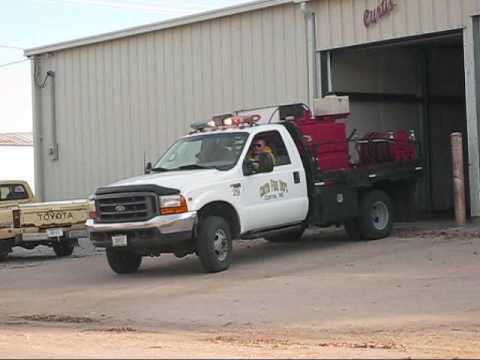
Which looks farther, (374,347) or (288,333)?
(288,333)

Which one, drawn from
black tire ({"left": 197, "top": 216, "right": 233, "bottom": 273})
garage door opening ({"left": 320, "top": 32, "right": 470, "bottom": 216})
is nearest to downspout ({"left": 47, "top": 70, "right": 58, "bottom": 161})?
garage door opening ({"left": 320, "top": 32, "right": 470, "bottom": 216})

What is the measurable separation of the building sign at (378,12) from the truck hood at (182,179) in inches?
272

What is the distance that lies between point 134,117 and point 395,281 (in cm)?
1385

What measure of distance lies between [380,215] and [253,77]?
6229 mm

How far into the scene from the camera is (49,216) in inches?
739

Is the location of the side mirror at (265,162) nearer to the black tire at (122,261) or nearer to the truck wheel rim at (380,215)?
the black tire at (122,261)

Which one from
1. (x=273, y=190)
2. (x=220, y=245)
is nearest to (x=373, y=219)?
(x=273, y=190)

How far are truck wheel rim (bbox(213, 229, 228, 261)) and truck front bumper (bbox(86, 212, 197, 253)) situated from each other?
0.51 meters

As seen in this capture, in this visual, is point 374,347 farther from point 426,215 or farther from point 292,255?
point 426,215

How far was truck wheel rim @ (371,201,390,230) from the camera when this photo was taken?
18109mm

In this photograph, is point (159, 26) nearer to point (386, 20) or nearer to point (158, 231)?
point (386, 20)

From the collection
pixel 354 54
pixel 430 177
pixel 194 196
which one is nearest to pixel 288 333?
pixel 194 196

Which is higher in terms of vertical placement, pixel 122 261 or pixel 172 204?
pixel 172 204

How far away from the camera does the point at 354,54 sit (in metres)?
22.9
